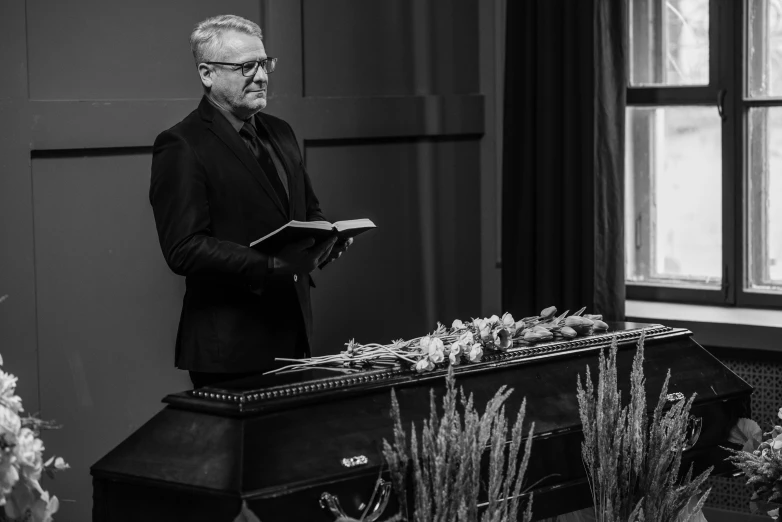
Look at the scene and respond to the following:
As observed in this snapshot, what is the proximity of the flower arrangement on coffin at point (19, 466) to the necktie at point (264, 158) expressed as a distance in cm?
161

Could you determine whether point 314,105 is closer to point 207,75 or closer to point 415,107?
point 415,107

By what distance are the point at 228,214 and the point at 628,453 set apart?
53.1 inches

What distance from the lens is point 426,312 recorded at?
202 inches

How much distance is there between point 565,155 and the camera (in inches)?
186

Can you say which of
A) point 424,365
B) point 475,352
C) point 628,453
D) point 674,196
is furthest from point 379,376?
point 674,196

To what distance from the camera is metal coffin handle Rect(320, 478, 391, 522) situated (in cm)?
230

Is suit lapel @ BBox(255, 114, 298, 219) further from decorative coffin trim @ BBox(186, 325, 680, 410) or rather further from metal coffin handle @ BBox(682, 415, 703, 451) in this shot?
metal coffin handle @ BBox(682, 415, 703, 451)

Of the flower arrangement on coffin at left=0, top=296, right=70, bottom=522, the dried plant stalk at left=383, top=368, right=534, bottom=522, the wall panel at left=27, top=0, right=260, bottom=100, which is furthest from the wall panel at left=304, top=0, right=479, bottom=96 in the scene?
the flower arrangement on coffin at left=0, top=296, right=70, bottom=522

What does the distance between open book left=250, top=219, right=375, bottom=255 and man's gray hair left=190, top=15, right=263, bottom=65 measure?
0.51m

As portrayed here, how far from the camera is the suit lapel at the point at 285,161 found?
3.24 metres

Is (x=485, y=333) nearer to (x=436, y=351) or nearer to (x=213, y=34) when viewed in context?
(x=436, y=351)

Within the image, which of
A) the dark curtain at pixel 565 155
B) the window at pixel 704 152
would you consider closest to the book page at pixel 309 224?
the dark curtain at pixel 565 155

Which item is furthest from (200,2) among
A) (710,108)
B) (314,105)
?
(710,108)

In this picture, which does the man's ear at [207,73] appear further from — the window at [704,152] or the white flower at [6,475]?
the window at [704,152]
